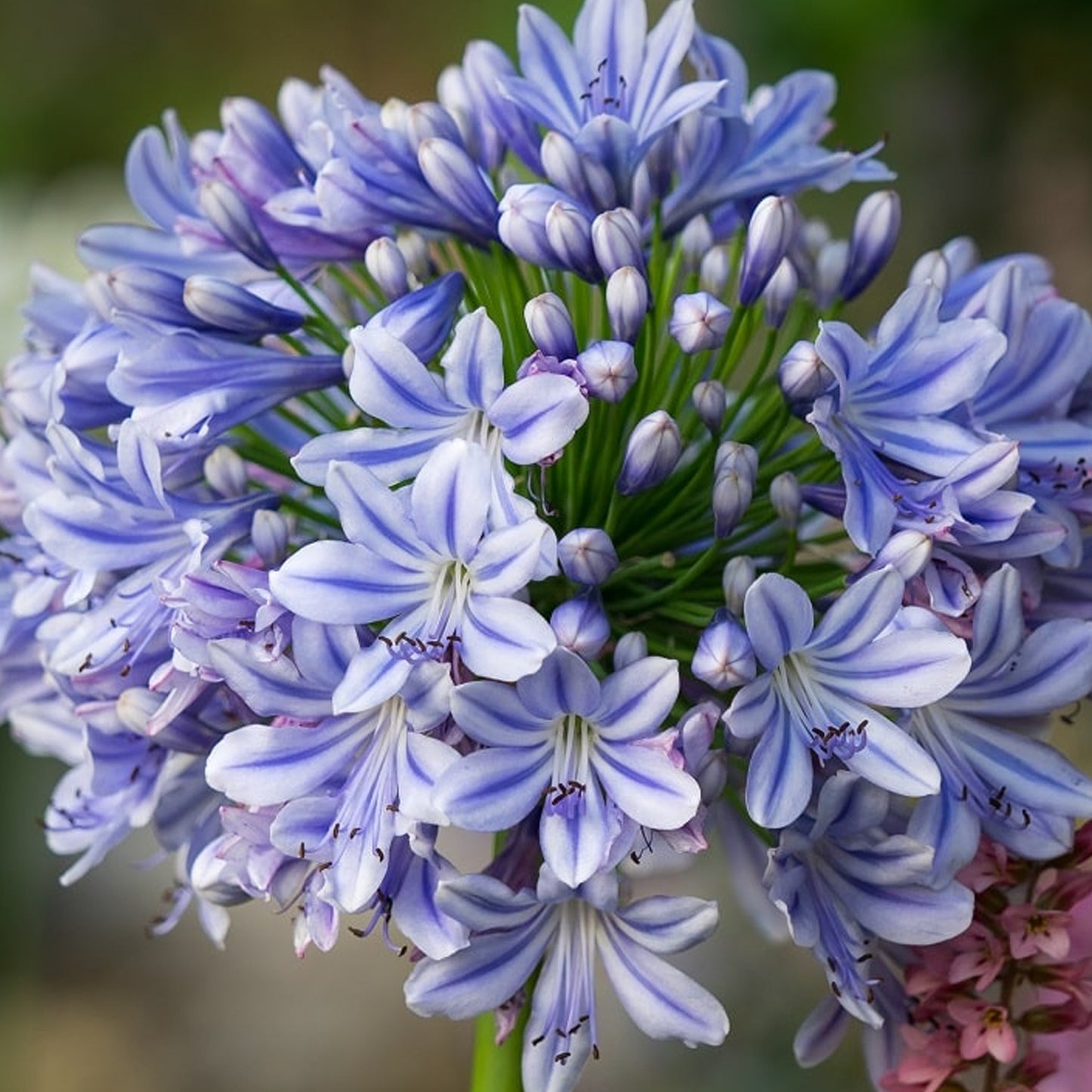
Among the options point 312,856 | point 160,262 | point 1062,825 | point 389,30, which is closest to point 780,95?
point 160,262

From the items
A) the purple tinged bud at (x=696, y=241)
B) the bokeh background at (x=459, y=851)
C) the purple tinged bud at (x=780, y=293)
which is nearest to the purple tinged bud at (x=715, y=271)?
the purple tinged bud at (x=696, y=241)

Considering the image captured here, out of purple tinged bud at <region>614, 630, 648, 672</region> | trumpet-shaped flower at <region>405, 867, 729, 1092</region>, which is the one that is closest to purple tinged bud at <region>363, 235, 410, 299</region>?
purple tinged bud at <region>614, 630, 648, 672</region>

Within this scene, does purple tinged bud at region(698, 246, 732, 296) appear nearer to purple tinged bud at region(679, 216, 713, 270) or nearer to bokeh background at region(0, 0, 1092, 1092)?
purple tinged bud at region(679, 216, 713, 270)

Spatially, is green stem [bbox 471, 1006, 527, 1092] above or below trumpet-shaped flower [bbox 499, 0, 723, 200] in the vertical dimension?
below

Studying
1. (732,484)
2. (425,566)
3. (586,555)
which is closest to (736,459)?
(732,484)

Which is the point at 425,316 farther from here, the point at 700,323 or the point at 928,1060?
the point at 928,1060

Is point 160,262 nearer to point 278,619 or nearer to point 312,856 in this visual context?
point 278,619

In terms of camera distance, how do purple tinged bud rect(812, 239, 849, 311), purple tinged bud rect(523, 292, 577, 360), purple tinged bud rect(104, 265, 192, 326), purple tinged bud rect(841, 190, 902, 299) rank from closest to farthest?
purple tinged bud rect(523, 292, 577, 360), purple tinged bud rect(104, 265, 192, 326), purple tinged bud rect(841, 190, 902, 299), purple tinged bud rect(812, 239, 849, 311)

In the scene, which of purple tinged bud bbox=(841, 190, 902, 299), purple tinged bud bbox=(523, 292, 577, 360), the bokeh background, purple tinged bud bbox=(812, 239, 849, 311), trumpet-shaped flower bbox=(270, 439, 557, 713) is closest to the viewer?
trumpet-shaped flower bbox=(270, 439, 557, 713)
